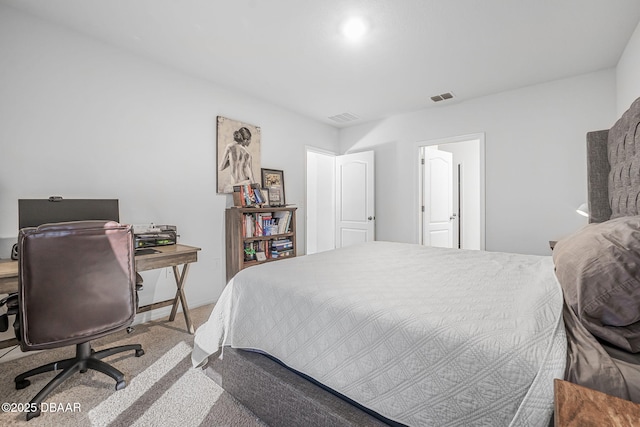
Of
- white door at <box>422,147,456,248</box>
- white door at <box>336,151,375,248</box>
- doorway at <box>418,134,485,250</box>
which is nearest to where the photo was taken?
doorway at <box>418,134,485,250</box>

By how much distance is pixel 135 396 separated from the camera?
168cm

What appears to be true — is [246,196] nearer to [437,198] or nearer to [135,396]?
[135,396]

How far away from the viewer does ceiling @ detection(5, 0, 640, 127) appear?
207 cm

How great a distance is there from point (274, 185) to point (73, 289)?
2629mm

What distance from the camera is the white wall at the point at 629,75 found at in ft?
7.59

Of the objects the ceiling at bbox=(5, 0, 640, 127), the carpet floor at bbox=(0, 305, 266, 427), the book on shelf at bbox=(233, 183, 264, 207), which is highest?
the ceiling at bbox=(5, 0, 640, 127)

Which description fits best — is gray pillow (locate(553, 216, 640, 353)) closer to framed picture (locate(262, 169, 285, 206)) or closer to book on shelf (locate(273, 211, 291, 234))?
book on shelf (locate(273, 211, 291, 234))

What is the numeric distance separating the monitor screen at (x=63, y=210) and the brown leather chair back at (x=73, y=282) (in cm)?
73

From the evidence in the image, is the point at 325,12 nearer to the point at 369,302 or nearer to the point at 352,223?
the point at 369,302

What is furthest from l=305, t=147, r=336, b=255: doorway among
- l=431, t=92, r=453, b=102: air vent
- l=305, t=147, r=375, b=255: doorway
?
l=431, t=92, r=453, b=102: air vent

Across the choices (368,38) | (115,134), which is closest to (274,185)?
(115,134)

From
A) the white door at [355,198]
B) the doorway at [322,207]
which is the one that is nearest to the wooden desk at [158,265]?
the doorway at [322,207]

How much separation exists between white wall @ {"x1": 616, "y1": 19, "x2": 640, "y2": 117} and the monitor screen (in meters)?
4.37

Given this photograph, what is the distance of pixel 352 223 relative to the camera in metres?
4.88
